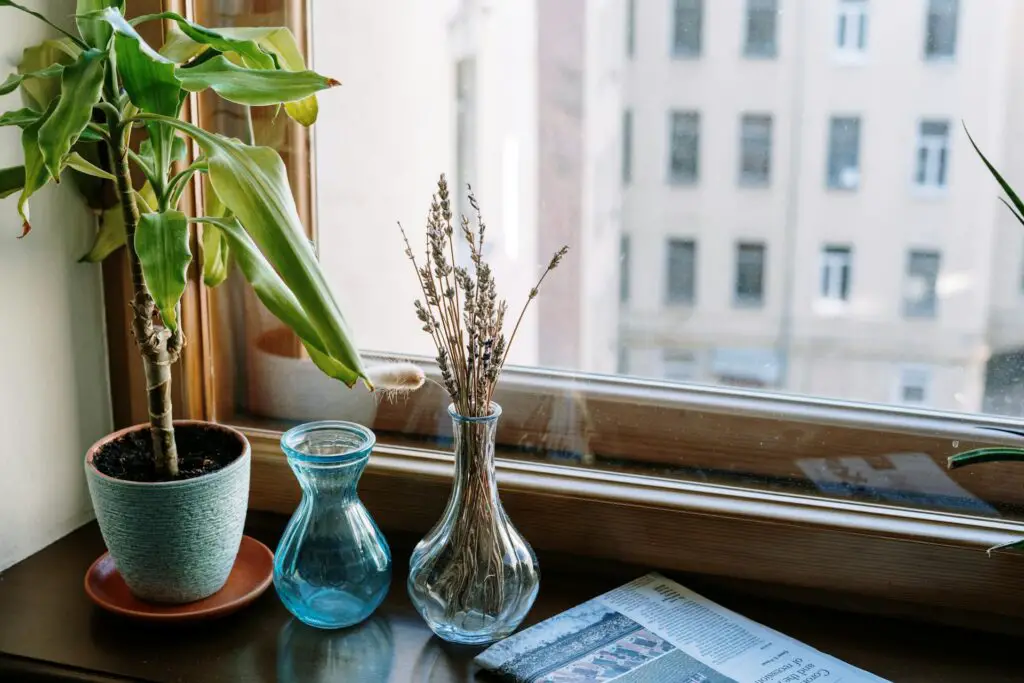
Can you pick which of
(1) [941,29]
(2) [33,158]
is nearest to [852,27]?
(1) [941,29]

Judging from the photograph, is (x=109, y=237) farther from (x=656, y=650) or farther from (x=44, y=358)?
(x=656, y=650)

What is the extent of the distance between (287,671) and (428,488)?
0.89ft

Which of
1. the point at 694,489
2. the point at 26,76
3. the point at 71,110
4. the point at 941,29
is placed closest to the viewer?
the point at 71,110

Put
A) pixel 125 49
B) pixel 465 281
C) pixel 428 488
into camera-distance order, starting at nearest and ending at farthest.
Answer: pixel 125 49, pixel 465 281, pixel 428 488

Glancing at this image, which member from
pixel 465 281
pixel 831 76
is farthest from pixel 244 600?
pixel 831 76

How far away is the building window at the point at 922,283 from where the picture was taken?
109 centimetres

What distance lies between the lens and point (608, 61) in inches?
44.6

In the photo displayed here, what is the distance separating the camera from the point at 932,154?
3.49 ft

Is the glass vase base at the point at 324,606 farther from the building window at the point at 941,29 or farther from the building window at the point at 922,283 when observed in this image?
the building window at the point at 941,29

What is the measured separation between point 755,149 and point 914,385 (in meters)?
0.31

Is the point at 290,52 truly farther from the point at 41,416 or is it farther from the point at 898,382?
the point at 898,382

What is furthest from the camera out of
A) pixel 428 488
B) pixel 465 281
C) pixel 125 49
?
pixel 428 488

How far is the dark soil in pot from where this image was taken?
1.04 meters

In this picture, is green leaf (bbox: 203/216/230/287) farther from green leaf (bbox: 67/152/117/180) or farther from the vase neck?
the vase neck
